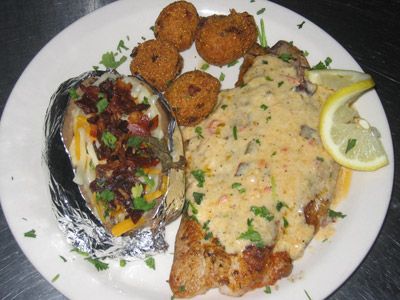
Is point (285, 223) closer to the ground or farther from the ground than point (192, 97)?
closer to the ground

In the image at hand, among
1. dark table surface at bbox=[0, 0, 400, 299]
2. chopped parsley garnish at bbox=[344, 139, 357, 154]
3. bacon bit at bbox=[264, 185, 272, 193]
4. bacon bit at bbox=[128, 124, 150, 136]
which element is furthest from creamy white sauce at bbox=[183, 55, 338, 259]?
dark table surface at bbox=[0, 0, 400, 299]

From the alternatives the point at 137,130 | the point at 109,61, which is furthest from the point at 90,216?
the point at 109,61

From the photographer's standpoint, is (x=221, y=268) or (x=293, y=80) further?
(x=293, y=80)

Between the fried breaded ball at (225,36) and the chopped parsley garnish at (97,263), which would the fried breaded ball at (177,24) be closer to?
the fried breaded ball at (225,36)

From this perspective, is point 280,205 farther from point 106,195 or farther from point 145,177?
point 106,195

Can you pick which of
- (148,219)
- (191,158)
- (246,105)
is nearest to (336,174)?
(246,105)
